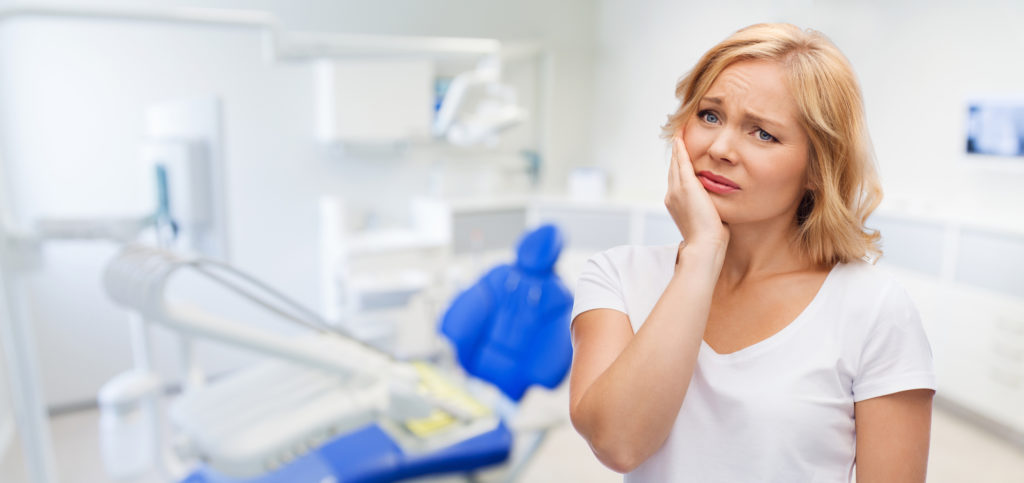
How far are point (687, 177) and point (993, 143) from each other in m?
1.23

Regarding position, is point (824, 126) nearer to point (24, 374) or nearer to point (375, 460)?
point (375, 460)

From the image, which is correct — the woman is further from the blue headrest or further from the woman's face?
the blue headrest

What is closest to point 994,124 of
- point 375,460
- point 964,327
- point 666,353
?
point 964,327

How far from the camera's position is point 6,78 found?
287 centimetres

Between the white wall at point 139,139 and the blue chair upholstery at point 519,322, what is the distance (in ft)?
3.47

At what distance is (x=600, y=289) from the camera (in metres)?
0.59

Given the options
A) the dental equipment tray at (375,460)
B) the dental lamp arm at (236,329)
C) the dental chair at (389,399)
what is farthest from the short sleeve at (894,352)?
the dental equipment tray at (375,460)

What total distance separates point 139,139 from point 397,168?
1311 millimetres

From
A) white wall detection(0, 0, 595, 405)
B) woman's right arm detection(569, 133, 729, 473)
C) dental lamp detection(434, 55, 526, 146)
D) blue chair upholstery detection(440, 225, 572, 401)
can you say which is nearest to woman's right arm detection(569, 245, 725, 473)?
woman's right arm detection(569, 133, 729, 473)

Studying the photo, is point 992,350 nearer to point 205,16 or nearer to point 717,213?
point 717,213

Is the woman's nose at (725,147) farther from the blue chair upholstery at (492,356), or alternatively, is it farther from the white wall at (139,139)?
the white wall at (139,139)

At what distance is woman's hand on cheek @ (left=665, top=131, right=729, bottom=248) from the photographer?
0.50 metres

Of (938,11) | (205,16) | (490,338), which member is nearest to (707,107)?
(938,11)

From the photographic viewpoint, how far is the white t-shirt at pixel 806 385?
20.4 inches
